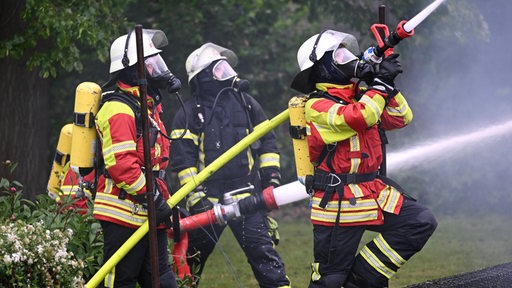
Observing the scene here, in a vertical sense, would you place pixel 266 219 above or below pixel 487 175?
above

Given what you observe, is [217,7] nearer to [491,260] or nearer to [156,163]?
[491,260]

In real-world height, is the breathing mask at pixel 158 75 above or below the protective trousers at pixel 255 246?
above

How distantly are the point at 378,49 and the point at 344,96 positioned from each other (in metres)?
0.40

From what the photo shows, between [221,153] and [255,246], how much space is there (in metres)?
0.75

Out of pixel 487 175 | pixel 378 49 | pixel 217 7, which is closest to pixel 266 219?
pixel 378 49

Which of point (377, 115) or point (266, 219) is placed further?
point (266, 219)

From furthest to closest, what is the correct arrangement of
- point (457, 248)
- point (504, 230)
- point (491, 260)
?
point (504, 230)
point (457, 248)
point (491, 260)

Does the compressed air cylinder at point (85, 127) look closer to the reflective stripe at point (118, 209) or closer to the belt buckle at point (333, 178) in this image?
the reflective stripe at point (118, 209)

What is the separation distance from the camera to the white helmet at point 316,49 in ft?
19.8

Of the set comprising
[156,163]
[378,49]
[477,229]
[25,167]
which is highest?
[378,49]

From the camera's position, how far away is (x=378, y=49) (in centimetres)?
577

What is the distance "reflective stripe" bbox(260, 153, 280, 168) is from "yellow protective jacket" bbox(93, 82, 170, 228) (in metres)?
1.68

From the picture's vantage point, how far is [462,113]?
13.6m

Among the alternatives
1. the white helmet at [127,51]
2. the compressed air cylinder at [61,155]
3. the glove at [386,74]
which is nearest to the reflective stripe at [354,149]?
the glove at [386,74]
